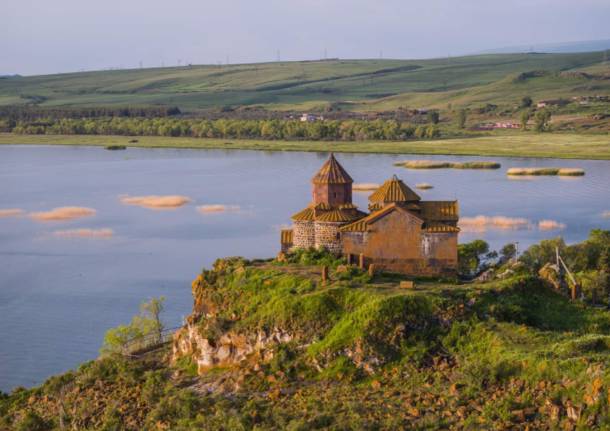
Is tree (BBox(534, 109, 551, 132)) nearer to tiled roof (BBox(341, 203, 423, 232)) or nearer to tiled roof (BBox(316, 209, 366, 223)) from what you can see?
tiled roof (BBox(316, 209, 366, 223))

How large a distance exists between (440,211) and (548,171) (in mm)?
36066

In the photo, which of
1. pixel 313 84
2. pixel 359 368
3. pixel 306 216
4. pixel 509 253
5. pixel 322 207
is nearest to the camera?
pixel 359 368

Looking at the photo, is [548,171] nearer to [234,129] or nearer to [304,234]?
[234,129]

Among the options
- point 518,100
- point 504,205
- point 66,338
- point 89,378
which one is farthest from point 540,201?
point 518,100

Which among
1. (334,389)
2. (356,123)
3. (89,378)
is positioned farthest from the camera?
(356,123)

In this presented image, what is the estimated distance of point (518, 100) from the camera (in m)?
103

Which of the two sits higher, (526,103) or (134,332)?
(526,103)

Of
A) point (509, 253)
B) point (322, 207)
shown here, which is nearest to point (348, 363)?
point (322, 207)

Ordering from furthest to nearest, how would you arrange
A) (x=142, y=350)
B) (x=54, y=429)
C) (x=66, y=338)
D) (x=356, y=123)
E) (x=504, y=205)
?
(x=356, y=123), (x=504, y=205), (x=66, y=338), (x=142, y=350), (x=54, y=429)

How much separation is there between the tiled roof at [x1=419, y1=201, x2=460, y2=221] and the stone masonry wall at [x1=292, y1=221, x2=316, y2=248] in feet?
7.53

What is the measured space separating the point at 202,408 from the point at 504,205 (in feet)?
94.2

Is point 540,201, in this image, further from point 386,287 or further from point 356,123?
point 356,123

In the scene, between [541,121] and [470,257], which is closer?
[470,257]

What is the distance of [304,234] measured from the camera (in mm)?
20328
